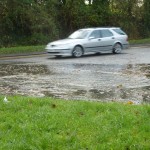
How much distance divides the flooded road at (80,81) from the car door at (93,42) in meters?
5.17

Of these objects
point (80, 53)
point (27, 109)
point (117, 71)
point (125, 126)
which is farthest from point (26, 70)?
point (125, 126)

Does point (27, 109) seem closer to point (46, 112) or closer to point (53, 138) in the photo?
point (46, 112)

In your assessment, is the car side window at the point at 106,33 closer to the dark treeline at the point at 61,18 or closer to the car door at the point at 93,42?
the car door at the point at 93,42

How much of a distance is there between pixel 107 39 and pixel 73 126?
742 inches

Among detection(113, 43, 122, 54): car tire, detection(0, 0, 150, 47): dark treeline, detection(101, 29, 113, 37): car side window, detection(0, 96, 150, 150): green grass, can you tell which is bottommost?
detection(113, 43, 122, 54): car tire

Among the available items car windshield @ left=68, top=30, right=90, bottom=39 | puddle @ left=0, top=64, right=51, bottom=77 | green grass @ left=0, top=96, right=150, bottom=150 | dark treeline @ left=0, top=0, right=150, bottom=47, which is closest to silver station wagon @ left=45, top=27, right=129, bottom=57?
car windshield @ left=68, top=30, right=90, bottom=39

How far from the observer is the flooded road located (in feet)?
35.8

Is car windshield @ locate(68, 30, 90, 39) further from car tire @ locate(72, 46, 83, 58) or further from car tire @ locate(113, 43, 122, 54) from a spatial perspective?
Result: car tire @ locate(113, 43, 122, 54)

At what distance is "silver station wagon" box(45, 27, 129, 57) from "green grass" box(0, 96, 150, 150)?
14.7 m

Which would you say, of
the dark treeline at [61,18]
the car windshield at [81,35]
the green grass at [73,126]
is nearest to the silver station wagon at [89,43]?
the car windshield at [81,35]

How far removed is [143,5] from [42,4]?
37.6ft

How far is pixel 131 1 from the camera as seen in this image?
38219 millimetres

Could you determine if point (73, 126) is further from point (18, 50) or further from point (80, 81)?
point (18, 50)

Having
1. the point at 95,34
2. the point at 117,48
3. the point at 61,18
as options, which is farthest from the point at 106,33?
the point at 61,18
